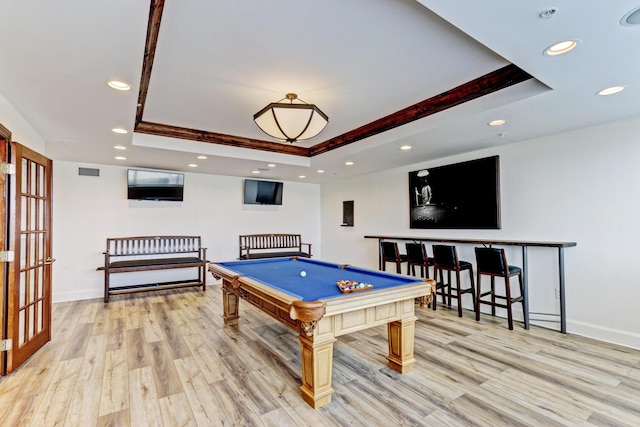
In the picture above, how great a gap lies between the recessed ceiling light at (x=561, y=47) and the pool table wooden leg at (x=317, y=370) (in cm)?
243

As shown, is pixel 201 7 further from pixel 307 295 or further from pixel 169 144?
pixel 169 144

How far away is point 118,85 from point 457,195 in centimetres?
457

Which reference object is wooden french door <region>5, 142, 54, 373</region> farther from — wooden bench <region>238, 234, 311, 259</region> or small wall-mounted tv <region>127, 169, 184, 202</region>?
wooden bench <region>238, 234, 311, 259</region>

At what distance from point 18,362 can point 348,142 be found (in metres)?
4.42

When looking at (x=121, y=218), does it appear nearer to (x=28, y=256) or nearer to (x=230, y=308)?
(x=28, y=256)

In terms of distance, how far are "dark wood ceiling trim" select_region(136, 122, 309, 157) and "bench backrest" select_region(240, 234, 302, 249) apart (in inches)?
96.4

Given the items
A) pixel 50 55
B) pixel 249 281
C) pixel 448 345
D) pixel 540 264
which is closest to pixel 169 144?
pixel 50 55

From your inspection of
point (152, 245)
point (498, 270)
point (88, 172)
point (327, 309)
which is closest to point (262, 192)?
point (152, 245)

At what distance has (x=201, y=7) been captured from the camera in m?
1.93

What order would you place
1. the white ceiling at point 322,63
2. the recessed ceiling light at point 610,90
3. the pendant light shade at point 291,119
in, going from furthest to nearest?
the pendant light shade at point 291,119, the recessed ceiling light at point 610,90, the white ceiling at point 322,63

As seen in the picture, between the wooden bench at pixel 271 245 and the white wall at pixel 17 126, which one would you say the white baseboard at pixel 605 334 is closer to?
the wooden bench at pixel 271 245

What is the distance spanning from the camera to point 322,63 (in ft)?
8.71

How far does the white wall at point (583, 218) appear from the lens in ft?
11.1

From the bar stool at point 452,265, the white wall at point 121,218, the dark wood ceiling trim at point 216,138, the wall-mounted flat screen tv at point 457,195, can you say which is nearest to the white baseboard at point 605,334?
the bar stool at point 452,265
